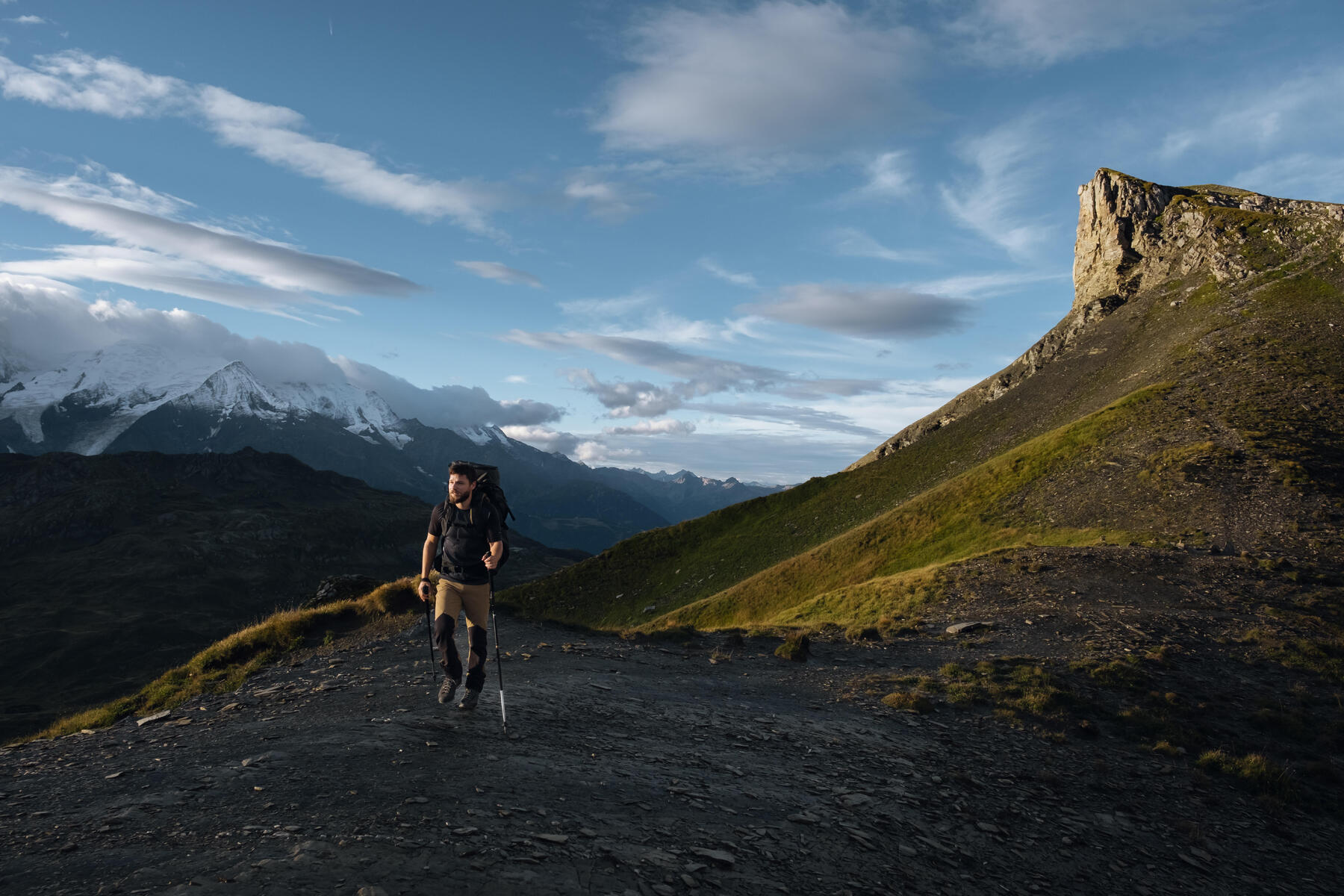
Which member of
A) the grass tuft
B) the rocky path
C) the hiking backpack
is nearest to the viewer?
the rocky path

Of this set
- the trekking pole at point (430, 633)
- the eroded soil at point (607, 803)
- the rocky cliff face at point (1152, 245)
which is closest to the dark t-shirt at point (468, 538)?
the trekking pole at point (430, 633)

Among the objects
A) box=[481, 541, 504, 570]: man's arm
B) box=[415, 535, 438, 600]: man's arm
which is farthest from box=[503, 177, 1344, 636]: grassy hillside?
box=[415, 535, 438, 600]: man's arm

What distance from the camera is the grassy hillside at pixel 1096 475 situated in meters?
35.8

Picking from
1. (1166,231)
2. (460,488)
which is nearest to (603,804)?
(460,488)

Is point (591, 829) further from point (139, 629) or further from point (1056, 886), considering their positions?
point (139, 629)

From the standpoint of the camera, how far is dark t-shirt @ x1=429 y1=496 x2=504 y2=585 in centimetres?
1124

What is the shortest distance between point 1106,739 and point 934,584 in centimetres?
1752

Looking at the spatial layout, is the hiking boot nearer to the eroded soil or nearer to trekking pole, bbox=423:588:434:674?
the eroded soil

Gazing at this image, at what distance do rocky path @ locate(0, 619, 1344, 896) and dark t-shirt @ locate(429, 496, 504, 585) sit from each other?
2521 millimetres

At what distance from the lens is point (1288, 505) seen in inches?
1302

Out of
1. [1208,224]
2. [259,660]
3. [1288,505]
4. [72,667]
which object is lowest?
[72,667]

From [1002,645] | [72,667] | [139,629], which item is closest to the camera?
[1002,645]

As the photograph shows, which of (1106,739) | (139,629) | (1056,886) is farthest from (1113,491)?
(139,629)

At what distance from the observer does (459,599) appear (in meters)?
11.4
